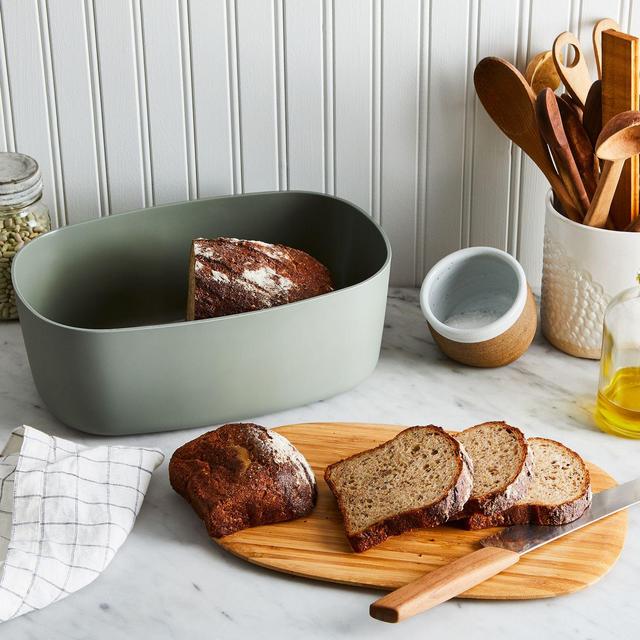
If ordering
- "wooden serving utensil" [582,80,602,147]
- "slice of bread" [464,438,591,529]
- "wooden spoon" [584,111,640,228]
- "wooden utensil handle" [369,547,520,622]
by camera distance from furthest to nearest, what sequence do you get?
"wooden serving utensil" [582,80,602,147]
"wooden spoon" [584,111,640,228]
"slice of bread" [464,438,591,529]
"wooden utensil handle" [369,547,520,622]

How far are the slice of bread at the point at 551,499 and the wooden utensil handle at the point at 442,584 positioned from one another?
49mm

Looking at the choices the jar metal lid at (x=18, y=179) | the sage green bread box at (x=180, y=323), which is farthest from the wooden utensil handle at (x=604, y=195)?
the jar metal lid at (x=18, y=179)

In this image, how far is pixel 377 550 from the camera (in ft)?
2.83

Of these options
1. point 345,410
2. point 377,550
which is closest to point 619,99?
point 345,410

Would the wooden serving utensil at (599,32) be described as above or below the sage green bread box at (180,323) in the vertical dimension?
above

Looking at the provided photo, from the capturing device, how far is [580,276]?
111cm

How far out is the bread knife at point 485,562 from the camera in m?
0.78

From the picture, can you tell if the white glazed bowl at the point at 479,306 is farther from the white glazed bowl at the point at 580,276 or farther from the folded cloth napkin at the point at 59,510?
the folded cloth napkin at the point at 59,510

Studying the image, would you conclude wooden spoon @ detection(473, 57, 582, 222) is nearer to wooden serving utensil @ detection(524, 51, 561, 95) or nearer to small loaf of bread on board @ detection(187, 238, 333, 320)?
wooden serving utensil @ detection(524, 51, 561, 95)

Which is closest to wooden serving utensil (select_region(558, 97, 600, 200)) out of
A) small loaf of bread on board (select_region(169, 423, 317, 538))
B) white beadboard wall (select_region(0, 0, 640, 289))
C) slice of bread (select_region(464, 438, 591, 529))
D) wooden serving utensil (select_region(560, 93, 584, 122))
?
wooden serving utensil (select_region(560, 93, 584, 122))

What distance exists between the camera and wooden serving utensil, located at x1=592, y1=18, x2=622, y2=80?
1103mm

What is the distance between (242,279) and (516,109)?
0.37 metres

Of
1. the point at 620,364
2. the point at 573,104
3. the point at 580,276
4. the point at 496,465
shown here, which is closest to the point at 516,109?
the point at 573,104

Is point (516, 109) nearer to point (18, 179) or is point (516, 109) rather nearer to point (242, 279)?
point (242, 279)
